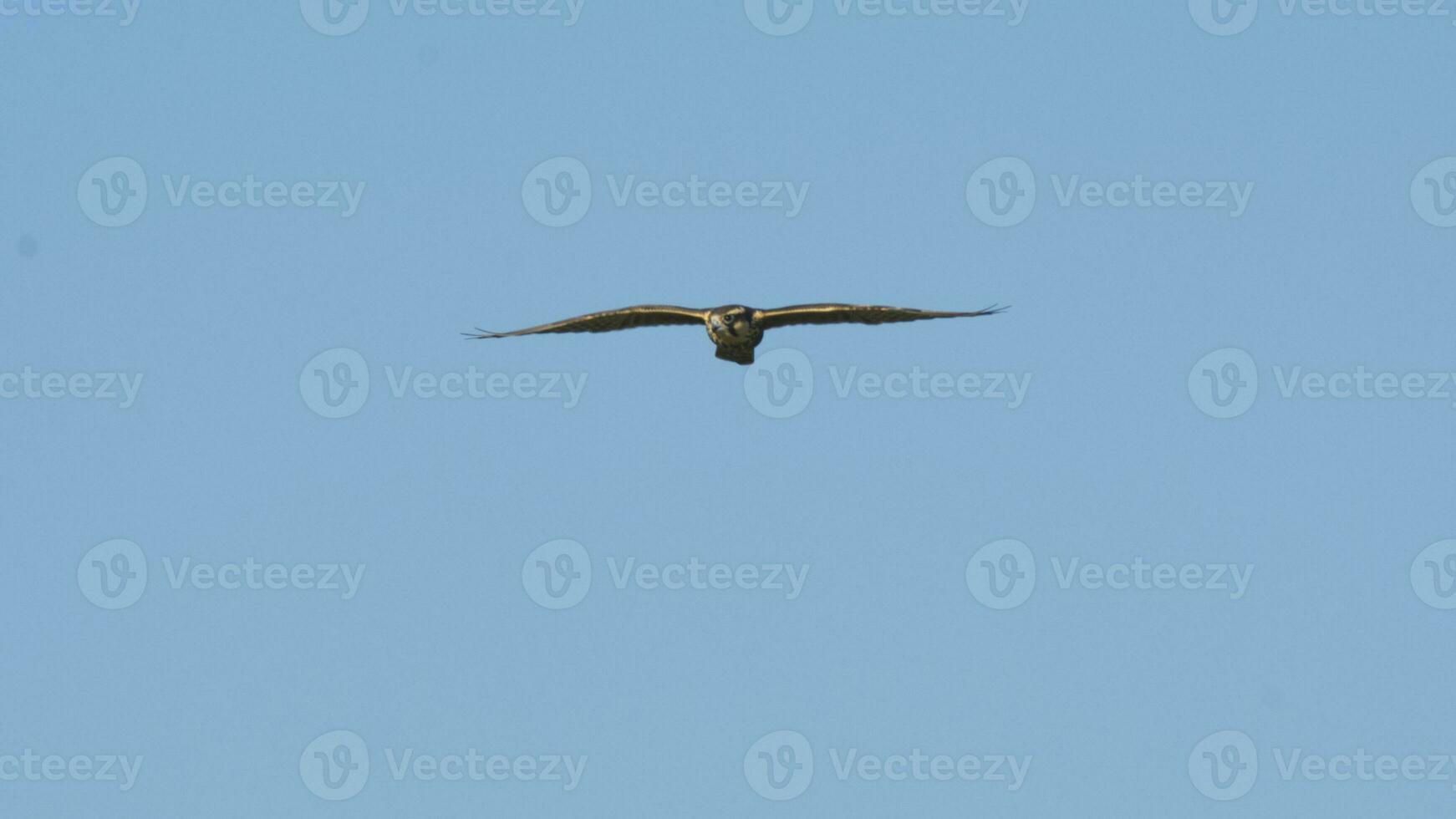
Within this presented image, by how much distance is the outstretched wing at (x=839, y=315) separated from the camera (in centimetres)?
4747

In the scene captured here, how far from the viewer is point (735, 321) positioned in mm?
47094

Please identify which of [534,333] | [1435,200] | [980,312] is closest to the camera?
[980,312]

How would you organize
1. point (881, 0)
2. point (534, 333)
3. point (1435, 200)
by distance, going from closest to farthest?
point (534, 333) < point (881, 0) < point (1435, 200)

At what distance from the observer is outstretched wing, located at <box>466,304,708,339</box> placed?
48375 millimetres

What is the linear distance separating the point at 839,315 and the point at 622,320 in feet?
14.1

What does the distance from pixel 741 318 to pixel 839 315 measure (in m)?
2.17

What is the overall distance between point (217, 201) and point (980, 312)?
21367mm

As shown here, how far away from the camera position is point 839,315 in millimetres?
48156

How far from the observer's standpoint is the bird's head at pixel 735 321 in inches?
1854

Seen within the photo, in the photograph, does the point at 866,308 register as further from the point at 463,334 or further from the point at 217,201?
the point at 217,201

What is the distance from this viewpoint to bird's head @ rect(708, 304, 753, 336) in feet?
155

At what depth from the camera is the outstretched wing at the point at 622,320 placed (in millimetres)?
48375

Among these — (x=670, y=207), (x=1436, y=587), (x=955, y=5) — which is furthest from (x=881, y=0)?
(x=1436, y=587)

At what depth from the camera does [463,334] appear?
49250 mm
